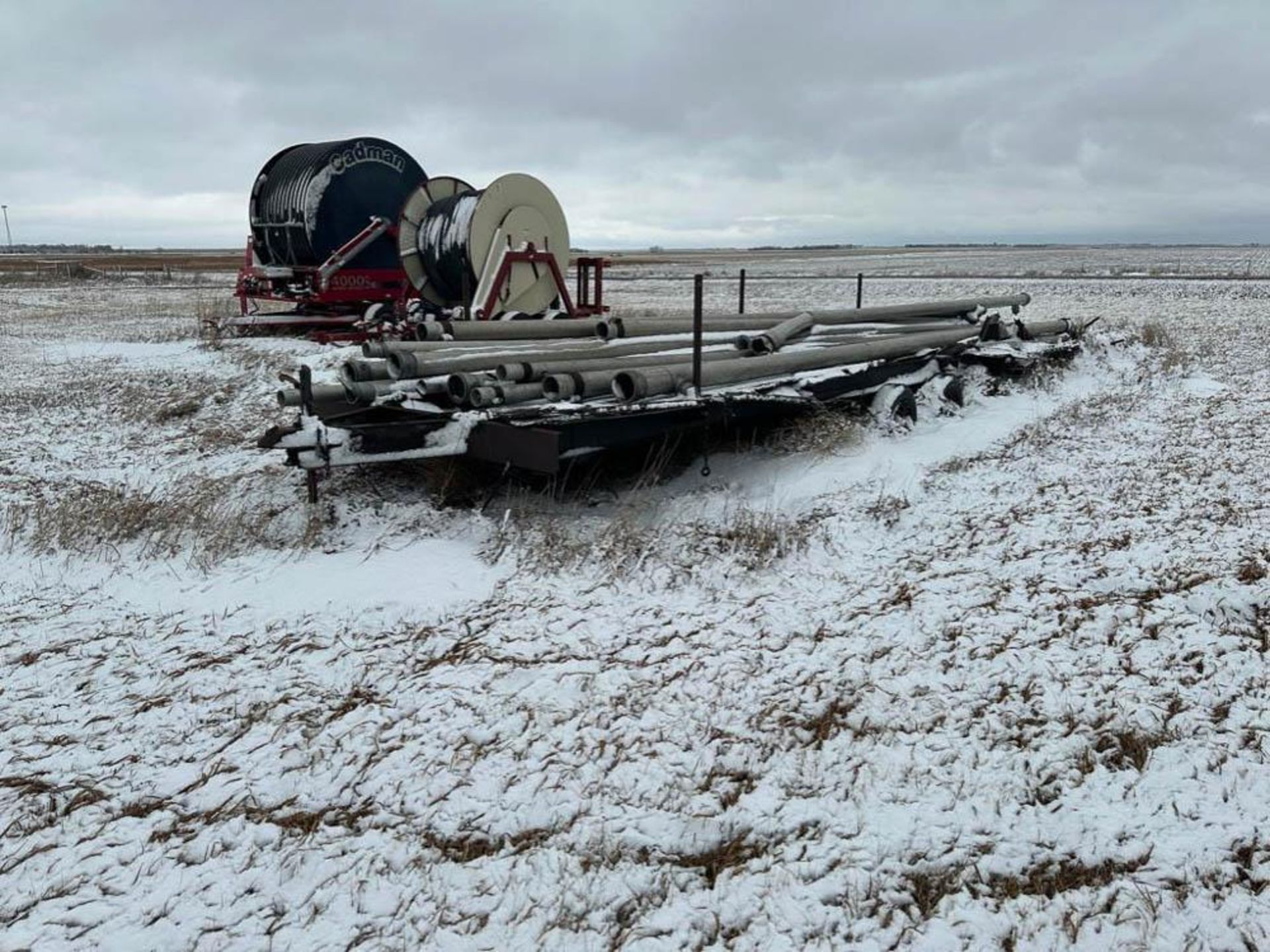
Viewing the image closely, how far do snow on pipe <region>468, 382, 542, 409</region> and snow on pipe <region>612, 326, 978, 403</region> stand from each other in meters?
0.16

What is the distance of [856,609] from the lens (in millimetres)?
4910

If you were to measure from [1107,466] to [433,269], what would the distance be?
10.7 m

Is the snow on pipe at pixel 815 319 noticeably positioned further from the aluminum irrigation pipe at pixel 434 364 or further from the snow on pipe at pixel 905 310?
the aluminum irrigation pipe at pixel 434 364

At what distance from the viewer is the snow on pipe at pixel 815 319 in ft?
33.1

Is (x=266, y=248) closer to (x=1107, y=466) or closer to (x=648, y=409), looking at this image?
(x=648, y=409)

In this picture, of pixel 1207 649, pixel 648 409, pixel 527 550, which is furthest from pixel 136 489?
pixel 1207 649

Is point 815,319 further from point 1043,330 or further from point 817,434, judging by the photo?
point 1043,330

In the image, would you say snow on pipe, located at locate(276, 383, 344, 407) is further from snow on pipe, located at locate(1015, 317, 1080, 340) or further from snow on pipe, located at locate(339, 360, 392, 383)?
snow on pipe, located at locate(1015, 317, 1080, 340)

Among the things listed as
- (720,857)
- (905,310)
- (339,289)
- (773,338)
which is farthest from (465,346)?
(339,289)

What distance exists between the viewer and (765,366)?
8023 millimetres

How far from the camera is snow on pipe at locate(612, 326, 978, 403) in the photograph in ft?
22.0

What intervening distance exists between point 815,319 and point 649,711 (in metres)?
7.79

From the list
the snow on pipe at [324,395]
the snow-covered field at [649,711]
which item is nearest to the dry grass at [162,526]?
the snow-covered field at [649,711]

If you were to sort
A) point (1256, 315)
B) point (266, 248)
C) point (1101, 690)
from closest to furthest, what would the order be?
point (1101, 690) < point (266, 248) < point (1256, 315)
